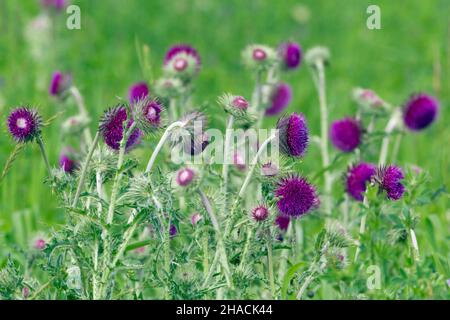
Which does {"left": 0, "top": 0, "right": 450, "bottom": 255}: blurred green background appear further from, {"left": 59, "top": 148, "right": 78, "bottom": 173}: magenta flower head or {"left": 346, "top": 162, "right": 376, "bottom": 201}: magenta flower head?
{"left": 346, "top": 162, "right": 376, "bottom": 201}: magenta flower head

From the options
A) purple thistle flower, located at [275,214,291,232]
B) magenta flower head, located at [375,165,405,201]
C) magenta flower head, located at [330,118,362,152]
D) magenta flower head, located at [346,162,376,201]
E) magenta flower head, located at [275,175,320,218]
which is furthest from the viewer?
magenta flower head, located at [330,118,362,152]

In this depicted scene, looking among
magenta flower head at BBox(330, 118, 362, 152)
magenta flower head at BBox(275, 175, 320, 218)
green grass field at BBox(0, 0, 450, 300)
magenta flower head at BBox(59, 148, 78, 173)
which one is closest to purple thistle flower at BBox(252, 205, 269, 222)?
magenta flower head at BBox(275, 175, 320, 218)

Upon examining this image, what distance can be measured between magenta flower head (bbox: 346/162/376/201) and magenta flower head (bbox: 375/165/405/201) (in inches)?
10.5

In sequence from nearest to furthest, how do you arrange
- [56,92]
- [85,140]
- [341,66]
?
[56,92] → [85,140] → [341,66]

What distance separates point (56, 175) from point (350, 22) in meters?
5.57

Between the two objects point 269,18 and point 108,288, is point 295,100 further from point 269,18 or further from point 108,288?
point 108,288

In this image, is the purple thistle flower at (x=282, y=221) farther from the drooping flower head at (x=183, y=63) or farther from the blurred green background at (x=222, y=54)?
the blurred green background at (x=222, y=54)

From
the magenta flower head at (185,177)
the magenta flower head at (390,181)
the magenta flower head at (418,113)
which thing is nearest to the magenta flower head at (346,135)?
the magenta flower head at (418,113)

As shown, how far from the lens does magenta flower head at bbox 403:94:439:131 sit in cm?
383

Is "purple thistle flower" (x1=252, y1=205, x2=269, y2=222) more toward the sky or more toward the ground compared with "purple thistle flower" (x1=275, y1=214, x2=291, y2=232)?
more toward the sky

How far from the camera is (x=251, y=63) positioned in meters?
3.58

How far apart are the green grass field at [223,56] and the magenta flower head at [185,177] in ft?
5.55

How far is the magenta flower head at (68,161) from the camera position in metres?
3.29

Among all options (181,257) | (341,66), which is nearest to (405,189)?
(181,257)
